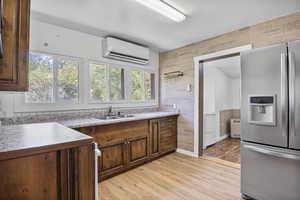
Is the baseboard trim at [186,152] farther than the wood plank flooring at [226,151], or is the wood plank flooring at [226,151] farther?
the baseboard trim at [186,152]

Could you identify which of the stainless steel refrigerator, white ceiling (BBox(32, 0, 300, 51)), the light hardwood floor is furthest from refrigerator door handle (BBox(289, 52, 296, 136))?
the light hardwood floor

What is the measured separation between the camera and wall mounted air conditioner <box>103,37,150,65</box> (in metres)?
2.90

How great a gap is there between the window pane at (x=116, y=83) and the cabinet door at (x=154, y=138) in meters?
0.90

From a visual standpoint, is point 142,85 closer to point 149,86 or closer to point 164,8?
point 149,86

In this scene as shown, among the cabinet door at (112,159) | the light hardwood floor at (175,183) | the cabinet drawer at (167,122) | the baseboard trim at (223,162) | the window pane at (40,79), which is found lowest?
the light hardwood floor at (175,183)

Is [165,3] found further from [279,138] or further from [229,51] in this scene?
[279,138]

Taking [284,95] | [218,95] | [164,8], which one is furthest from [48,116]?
[218,95]

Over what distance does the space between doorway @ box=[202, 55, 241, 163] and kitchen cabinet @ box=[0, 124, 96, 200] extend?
2978 millimetres

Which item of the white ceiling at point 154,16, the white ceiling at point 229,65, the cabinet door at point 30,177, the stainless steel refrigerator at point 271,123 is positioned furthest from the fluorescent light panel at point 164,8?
the white ceiling at point 229,65

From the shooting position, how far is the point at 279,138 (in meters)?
1.67

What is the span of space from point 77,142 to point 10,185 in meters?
0.39

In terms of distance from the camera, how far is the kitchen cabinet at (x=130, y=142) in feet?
7.75

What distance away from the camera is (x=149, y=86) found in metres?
4.02

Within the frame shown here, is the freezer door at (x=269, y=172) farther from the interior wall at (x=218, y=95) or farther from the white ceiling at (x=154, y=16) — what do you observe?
the interior wall at (x=218, y=95)
